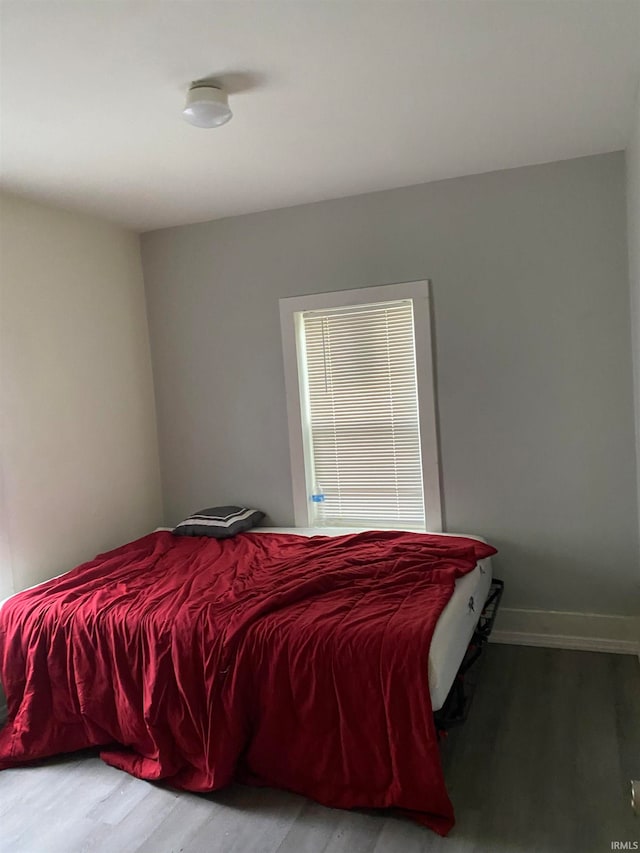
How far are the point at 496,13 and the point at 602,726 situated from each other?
102 inches

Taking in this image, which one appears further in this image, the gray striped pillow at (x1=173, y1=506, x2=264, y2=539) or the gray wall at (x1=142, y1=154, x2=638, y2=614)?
the gray striped pillow at (x1=173, y1=506, x2=264, y2=539)

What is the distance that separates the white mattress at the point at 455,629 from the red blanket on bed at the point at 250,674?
0.04 m

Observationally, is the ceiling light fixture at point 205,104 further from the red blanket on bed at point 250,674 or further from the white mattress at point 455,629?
the white mattress at point 455,629

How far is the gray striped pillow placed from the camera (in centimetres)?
373

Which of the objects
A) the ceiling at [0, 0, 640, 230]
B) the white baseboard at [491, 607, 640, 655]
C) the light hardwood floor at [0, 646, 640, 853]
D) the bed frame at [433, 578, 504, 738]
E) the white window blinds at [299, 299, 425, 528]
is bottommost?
the light hardwood floor at [0, 646, 640, 853]

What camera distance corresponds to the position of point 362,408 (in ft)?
12.3

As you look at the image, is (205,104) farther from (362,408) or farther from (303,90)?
(362,408)

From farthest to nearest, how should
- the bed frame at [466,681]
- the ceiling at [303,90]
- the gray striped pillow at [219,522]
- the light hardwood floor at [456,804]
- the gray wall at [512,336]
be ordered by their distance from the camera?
the gray striped pillow at [219,522] < the gray wall at [512,336] < the bed frame at [466,681] < the light hardwood floor at [456,804] < the ceiling at [303,90]

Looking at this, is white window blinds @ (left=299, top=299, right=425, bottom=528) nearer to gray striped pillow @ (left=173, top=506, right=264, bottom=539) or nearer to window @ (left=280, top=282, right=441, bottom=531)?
window @ (left=280, top=282, right=441, bottom=531)

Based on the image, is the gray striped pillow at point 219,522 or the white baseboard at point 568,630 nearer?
the white baseboard at point 568,630

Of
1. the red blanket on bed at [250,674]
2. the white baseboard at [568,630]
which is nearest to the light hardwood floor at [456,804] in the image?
the red blanket on bed at [250,674]

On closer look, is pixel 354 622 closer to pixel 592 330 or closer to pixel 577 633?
pixel 577 633

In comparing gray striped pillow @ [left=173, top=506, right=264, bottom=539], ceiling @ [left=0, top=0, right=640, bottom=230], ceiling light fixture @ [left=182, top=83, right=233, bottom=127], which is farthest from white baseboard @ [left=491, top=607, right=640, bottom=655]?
ceiling light fixture @ [left=182, top=83, right=233, bottom=127]

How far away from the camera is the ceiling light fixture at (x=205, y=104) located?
7.07 ft
